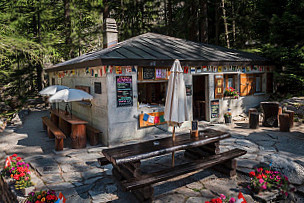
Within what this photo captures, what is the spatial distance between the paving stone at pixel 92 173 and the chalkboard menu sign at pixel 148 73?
3.93 metres

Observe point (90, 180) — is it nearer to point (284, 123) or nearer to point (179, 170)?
point (179, 170)

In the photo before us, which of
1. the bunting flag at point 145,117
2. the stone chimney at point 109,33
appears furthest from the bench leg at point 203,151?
the stone chimney at point 109,33

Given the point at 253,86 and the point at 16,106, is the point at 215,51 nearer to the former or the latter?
the point at 253,86

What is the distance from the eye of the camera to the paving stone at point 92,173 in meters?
5.46

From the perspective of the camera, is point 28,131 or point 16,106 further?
point 16,106

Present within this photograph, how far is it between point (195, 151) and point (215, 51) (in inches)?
283

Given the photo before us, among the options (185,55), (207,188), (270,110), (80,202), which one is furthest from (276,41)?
(80,202)

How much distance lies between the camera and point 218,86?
1066 cm

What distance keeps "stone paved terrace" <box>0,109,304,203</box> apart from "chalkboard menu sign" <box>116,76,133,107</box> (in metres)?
1.89

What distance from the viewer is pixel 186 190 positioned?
184 inches

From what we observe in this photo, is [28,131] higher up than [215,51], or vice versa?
[215,51]

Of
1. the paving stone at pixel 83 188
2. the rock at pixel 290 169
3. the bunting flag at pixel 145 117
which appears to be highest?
the bunting flag at pixel 145 117

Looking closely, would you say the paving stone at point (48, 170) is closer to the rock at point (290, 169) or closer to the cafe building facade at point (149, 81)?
the cafe building facade at point (149, 81)

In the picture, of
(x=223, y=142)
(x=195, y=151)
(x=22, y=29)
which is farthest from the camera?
(x=22, y=29)
